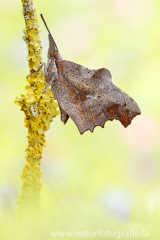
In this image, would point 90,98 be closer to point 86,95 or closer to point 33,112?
point 86,95

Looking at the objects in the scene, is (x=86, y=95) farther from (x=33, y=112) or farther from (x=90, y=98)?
(x=33, y=112)

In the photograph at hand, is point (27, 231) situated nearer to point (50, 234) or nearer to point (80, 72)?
point (50, 234)

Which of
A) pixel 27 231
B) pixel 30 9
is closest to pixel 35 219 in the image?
pixel 27 231

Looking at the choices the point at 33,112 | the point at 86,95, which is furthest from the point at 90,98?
the point at 33,112

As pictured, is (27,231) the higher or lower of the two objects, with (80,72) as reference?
lower
